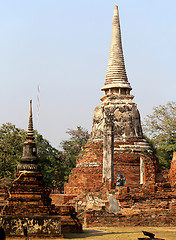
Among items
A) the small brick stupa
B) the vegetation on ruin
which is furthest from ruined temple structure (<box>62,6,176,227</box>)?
the vegetation on ruin

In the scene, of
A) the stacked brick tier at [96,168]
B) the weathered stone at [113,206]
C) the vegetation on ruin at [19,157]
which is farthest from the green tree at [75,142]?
the weathered stone at [113,206]

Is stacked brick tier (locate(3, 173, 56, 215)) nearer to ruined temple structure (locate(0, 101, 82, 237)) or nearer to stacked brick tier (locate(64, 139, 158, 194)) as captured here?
ruined temple structure (locate(0, 101, 82, 237))

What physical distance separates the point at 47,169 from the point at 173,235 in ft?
65.5

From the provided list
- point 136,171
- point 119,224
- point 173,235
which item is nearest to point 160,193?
point 119,224

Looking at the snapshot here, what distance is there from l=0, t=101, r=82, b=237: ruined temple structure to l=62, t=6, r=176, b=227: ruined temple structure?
398 centimetres

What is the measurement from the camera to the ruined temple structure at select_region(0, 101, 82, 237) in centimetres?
1127

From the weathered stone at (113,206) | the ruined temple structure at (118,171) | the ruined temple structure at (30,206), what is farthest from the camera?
the weathered stone at (113,206)

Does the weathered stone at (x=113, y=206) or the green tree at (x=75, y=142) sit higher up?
the green tree at (x=75, y=142)

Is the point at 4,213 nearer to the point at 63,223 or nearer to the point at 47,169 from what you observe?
the point at 63,223

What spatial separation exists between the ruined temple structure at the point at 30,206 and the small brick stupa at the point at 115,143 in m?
9.22

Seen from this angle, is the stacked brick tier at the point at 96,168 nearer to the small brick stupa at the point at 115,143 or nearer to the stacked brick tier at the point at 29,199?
the small brick stupa at the point at 115,143

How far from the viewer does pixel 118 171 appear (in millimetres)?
26156

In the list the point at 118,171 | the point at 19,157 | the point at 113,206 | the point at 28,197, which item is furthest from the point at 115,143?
the point at 28,197

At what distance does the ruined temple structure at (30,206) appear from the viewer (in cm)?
1127
